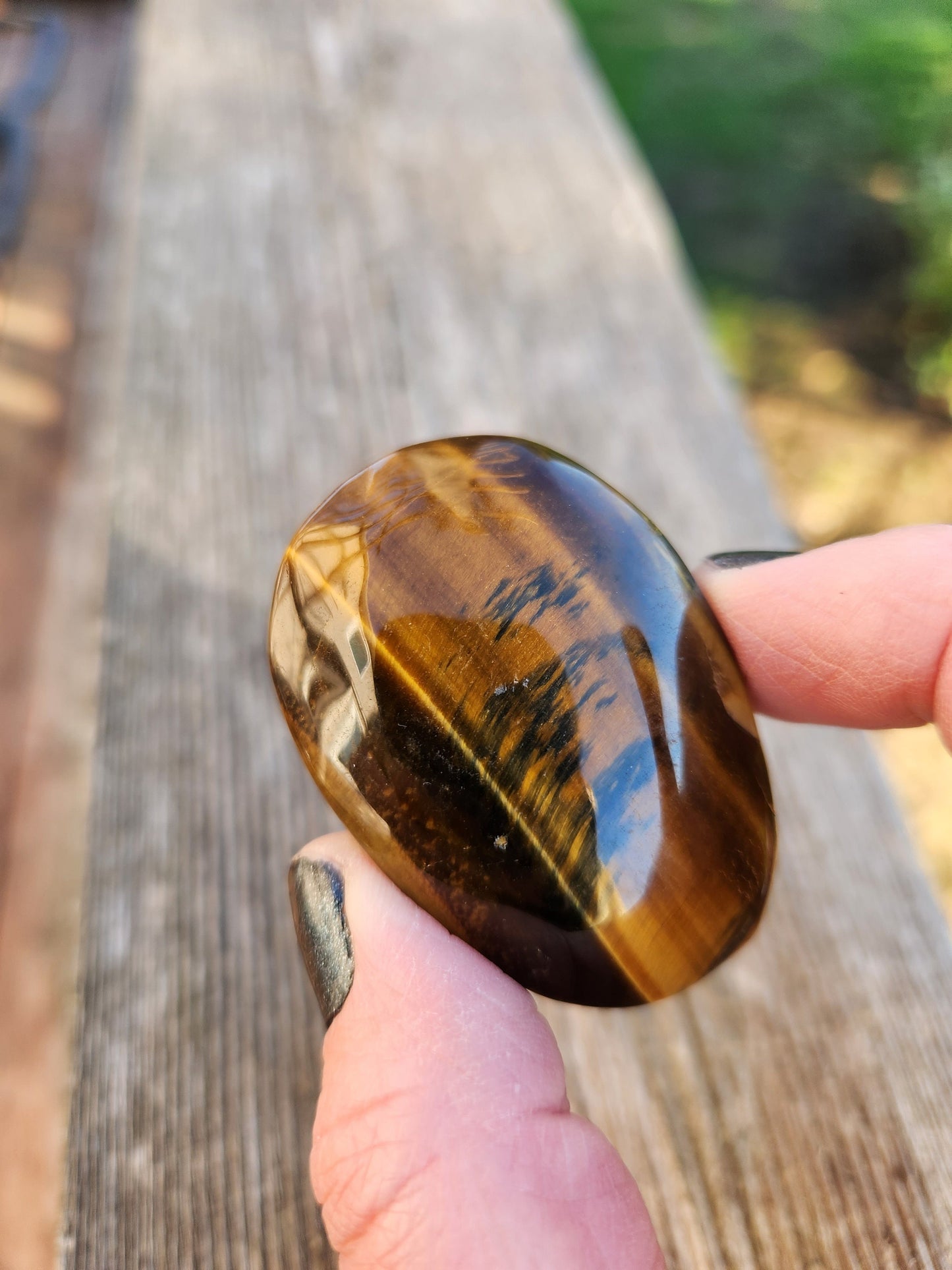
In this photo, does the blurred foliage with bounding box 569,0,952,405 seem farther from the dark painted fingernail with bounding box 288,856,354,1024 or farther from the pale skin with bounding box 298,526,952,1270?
the dark painted fingernail with bounding box 288,856,354,1024

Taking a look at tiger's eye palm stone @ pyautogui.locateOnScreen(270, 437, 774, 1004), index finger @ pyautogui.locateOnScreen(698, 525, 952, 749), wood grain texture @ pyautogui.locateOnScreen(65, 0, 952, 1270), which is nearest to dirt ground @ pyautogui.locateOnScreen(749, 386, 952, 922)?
wood grain texture @ pyautogui.locateOnScreen(65, 0, 952, 1270)

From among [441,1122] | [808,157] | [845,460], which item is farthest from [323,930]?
[808,157]

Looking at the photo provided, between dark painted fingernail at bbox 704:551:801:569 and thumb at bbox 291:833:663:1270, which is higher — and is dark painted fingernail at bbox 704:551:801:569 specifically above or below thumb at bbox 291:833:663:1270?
above

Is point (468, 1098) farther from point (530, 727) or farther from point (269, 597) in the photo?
point (269, 597)

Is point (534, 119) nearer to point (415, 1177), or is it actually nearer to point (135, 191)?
point (135, 191)

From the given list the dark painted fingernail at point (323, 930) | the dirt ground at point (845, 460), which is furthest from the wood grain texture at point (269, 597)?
the dirt ground at point (845, 460)

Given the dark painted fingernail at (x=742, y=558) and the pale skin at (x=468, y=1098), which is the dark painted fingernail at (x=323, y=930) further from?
the dark painted fingernail at (x=742, y=558)

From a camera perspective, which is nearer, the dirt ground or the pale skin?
the pale skin
